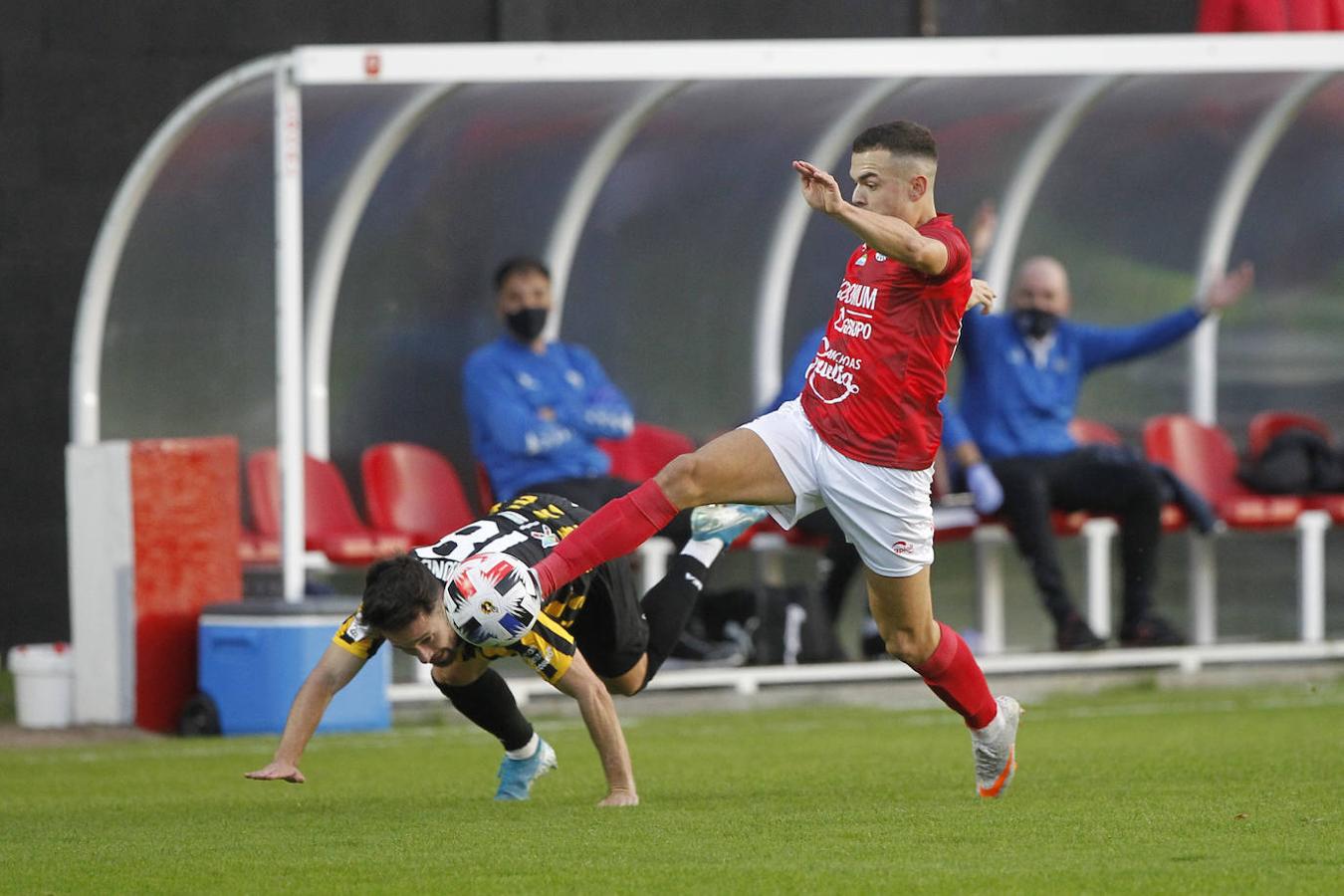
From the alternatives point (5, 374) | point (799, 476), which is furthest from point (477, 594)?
point (5, 374)

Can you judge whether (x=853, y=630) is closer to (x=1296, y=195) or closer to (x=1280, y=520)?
(x=1280, y=520)

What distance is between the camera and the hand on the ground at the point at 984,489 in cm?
1102

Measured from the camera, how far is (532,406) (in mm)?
10734

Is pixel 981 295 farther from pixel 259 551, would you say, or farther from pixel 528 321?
pixel 259 551

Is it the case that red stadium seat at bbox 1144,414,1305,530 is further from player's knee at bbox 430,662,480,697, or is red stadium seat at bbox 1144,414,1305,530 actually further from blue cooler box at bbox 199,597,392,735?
player's knee at bbox 430,662,480,697

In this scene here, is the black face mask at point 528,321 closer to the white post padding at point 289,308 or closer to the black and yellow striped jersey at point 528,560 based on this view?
the white post padding at point 289,308

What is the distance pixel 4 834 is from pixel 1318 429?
8356 millimetres

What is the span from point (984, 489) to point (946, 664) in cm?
455

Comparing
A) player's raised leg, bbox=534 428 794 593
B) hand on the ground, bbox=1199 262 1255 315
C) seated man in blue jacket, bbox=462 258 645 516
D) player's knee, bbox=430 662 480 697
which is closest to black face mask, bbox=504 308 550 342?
seated man in blue jacket, bbox=462 258 645 516

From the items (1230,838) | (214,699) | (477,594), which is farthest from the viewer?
(214,699)

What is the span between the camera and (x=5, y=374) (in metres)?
12.5

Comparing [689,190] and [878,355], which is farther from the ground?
[689,190]

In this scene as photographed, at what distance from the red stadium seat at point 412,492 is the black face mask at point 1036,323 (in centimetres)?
276

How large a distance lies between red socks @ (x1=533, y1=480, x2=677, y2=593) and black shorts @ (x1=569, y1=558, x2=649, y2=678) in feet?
2.41
